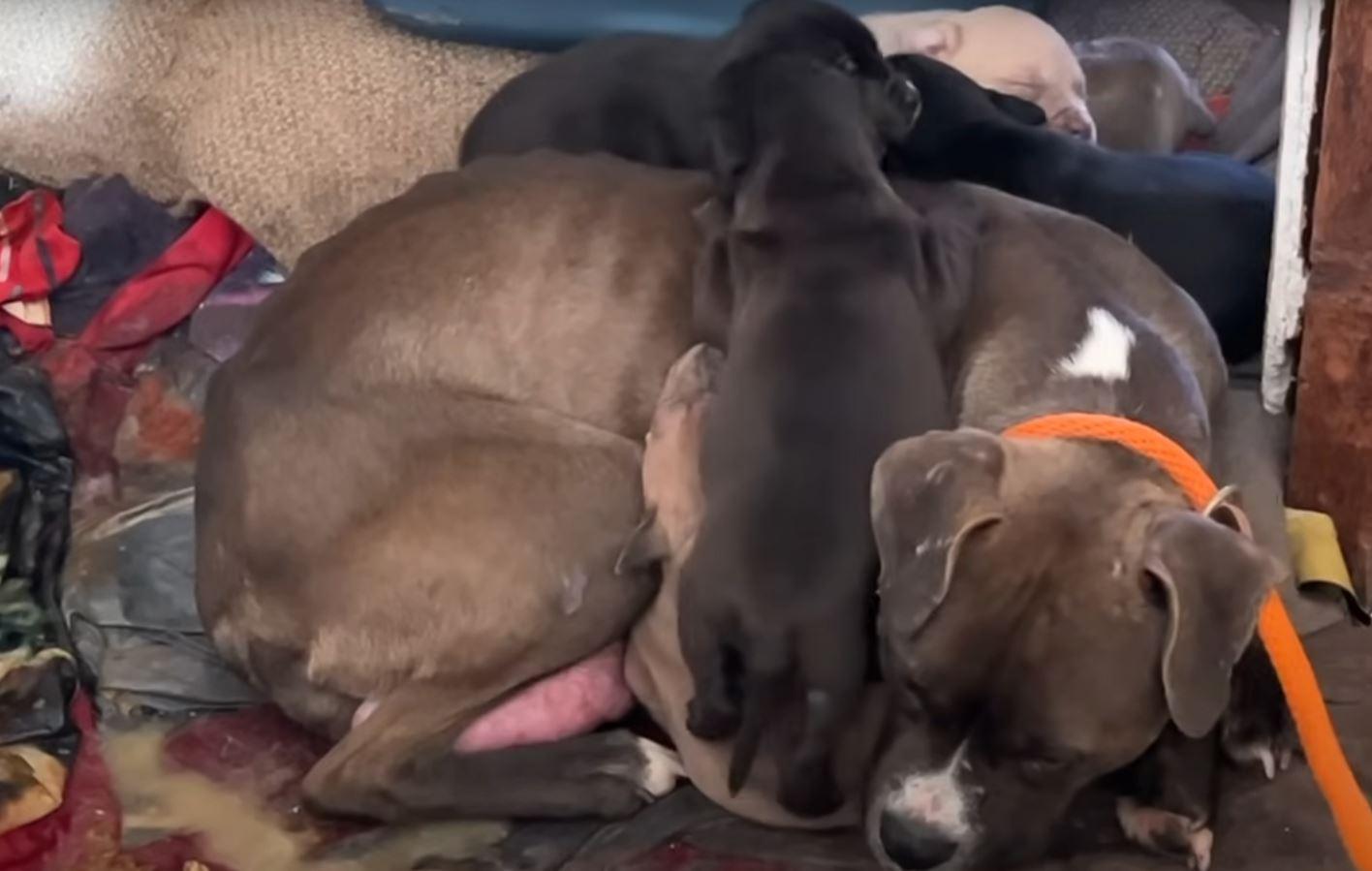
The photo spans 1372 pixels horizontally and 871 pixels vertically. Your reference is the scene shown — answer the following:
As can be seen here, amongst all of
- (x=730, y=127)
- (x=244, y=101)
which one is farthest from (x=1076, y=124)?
(x=244, y=101)

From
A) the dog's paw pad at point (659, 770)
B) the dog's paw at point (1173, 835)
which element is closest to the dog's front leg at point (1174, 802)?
the dog's paw at point (1173, 835)

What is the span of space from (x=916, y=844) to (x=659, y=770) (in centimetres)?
52

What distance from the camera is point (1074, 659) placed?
224 centimetres

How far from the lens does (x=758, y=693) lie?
8.07 feet

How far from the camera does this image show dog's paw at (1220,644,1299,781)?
2676 mm

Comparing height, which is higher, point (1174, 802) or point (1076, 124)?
point (1076, 124)

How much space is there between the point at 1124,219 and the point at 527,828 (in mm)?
1491

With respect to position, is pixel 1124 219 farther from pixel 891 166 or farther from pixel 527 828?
pixel 527 828

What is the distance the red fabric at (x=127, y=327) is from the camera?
12.3 feet

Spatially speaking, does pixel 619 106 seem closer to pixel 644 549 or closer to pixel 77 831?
pixel 644 549

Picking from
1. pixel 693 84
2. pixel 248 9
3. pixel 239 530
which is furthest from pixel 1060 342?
pixel 248 9

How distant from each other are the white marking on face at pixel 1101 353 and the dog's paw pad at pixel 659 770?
0.80 metres

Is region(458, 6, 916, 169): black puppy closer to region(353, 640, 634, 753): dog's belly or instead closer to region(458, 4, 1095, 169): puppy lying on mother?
region(458, 4, 1095, 169): puppy lying on mother

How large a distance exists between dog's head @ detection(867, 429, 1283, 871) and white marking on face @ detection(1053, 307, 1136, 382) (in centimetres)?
36
